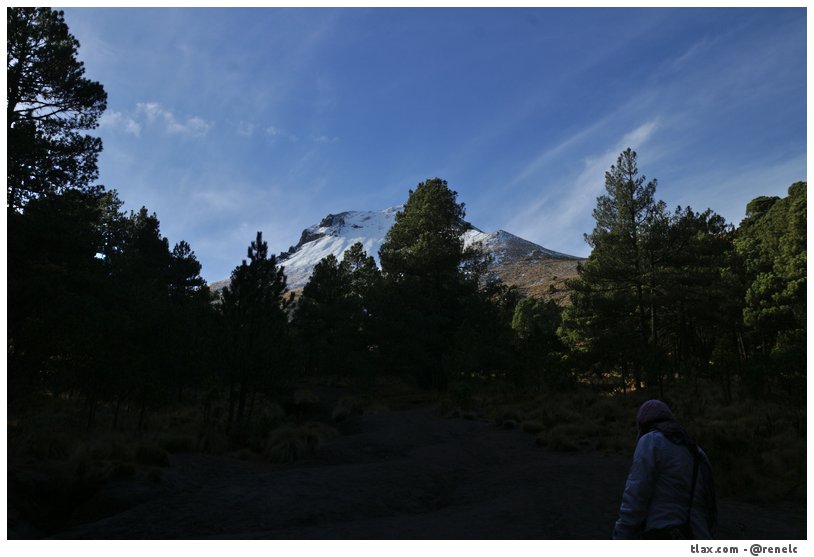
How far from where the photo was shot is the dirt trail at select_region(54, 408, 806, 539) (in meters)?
6.36

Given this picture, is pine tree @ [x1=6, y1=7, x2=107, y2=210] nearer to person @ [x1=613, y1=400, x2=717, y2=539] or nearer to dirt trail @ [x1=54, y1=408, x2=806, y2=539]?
dirt trail @ [x1=54, y1=408, x2=806, y2=539]

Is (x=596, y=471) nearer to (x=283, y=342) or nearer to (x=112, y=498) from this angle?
(x=112, y=498)

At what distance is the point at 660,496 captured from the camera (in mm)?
3123

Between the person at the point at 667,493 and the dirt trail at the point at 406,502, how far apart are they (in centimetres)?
326

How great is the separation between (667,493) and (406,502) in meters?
5.96

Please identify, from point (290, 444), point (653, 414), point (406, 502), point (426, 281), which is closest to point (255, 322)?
point (290, 444)

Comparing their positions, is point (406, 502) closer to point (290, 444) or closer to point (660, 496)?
point (290, 444)

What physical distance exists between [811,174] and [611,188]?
21621 mm

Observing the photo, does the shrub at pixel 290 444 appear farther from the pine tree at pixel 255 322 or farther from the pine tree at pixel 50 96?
the pine tree at pixel 50 96

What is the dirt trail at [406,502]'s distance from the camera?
636 cm

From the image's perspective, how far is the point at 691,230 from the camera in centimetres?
2470

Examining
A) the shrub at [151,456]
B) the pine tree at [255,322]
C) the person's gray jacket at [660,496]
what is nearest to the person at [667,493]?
the person's gray jacket at [660,496]

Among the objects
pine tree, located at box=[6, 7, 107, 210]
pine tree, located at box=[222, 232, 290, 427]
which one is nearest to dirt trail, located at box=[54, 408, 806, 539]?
pine tree, located at box=[222, 232, 290, 427]
